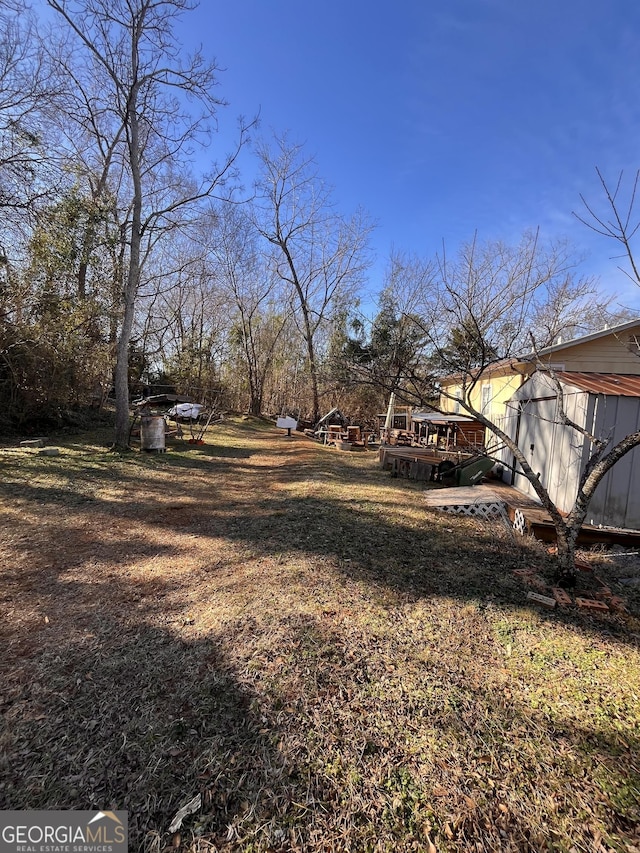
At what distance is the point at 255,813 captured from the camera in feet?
5.24

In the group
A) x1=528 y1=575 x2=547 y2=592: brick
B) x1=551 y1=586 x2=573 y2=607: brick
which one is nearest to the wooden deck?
x1=528 y1=575 x2=547 y2=592: brick

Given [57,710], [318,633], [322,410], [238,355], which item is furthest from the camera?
[238,355]

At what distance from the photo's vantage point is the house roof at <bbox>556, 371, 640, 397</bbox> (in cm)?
505

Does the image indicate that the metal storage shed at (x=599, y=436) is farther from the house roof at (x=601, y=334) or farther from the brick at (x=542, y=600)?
the house roof at (x=601, y=334)

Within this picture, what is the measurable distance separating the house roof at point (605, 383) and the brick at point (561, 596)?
2.79 meters

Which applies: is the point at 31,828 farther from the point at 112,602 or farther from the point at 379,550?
the point at 379,550

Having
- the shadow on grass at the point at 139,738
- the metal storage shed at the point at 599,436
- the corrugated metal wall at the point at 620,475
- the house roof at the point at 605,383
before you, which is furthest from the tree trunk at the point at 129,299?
the corrugated metal wall at the point at 620,475

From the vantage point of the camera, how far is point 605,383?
18.0 feet

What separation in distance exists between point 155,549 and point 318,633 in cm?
243

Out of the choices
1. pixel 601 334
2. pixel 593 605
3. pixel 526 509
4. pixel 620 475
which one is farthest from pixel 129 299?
pixel 601 334

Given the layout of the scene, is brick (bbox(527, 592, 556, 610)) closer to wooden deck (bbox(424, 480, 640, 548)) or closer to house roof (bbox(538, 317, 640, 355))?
wooden deck (bbox(424, 480, 640, 548))

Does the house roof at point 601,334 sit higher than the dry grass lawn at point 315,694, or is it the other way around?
the house roof at point 601,334

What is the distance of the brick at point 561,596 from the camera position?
10.7ft

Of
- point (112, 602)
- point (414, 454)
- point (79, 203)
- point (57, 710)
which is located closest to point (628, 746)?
point (57, 710)
